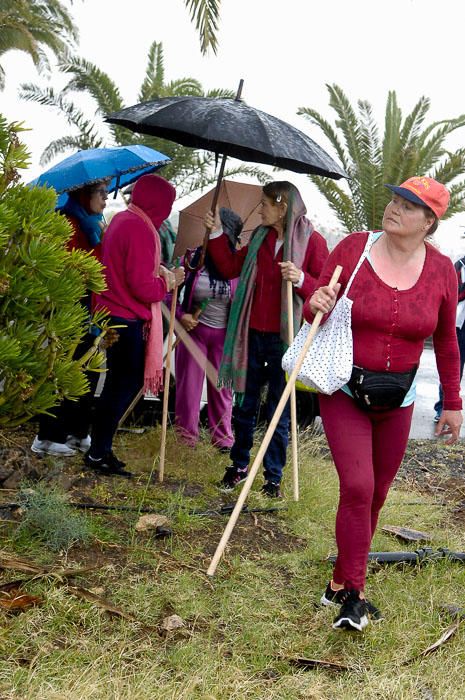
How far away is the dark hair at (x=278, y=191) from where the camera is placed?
5.81 meters

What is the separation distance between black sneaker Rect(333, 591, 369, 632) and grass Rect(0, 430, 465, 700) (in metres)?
0.07

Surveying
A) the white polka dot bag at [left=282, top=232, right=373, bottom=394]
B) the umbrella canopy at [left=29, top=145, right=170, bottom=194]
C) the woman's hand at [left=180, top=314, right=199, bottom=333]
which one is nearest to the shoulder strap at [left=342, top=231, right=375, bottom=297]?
the white polka dot bag at [left=282, top=232, right=373, bottom=394]

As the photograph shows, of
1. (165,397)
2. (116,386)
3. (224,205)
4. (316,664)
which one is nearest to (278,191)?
(224,205)

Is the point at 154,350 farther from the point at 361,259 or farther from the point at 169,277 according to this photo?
the point at 361,259

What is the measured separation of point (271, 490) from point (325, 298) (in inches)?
91.7

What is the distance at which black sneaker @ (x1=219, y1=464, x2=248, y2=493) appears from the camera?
6.10 metres

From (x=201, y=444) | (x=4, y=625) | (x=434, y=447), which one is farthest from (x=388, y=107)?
(x=4, y=625)

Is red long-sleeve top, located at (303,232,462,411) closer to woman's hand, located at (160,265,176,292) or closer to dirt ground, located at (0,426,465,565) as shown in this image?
dirt ground, located at (0,426,465,565)

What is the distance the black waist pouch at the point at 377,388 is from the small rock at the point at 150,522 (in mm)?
1577

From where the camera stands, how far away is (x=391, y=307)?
13.2ft

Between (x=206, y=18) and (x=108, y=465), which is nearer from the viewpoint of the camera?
(x=108, y=465)

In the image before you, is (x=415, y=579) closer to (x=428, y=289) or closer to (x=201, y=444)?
(x=428, y=289)

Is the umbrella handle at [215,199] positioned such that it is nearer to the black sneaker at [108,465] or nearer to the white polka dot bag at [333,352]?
the black sneaker at [108,465]

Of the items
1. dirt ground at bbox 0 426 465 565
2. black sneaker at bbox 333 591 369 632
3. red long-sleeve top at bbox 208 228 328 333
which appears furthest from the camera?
red long-sleeve top at bbox 208 228 328 333
